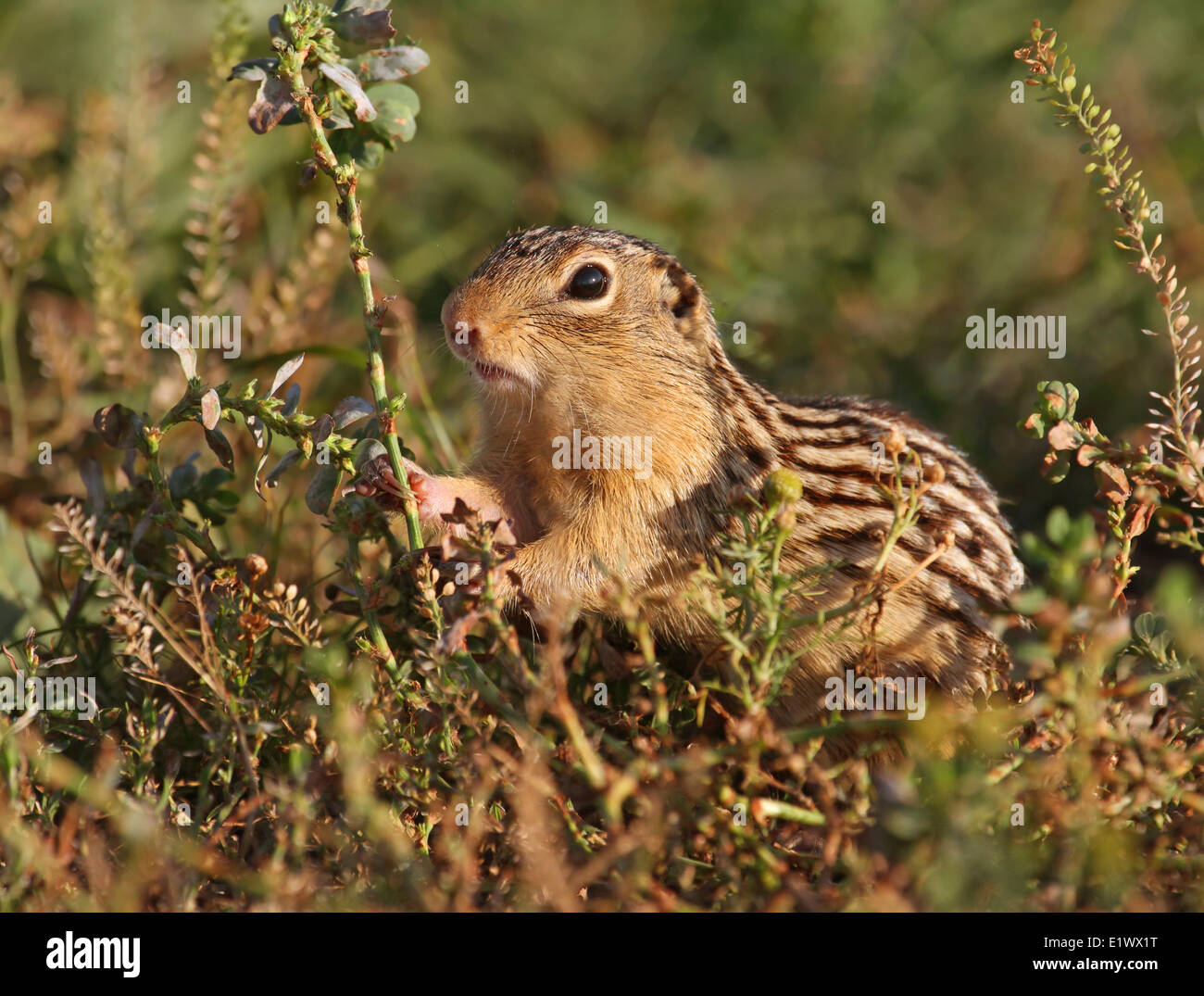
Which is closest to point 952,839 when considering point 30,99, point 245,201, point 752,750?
point 752,750

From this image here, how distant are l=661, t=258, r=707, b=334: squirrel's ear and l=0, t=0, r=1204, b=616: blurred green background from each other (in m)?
0.56

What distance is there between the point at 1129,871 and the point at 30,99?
6.46 meters

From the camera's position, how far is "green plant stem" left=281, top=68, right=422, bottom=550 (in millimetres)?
2959

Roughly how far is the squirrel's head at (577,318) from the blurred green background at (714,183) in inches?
22.7

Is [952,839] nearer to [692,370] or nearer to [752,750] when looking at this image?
[752,750]

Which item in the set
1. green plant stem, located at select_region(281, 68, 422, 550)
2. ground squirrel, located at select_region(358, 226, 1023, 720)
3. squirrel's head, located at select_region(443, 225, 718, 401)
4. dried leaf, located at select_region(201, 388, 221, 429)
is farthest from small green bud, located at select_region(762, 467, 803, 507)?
dried leaf, located at select_region(201, 388, 221, 429)

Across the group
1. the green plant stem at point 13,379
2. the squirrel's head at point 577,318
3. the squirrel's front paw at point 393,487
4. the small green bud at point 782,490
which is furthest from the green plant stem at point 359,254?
the green plant stem at point 13,379

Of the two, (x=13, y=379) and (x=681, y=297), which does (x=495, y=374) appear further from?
(x=13, y=379)

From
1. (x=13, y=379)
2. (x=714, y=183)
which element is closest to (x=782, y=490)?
(x=13, y=379)

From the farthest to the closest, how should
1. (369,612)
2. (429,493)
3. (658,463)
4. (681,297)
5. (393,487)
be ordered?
(681,297), (658,463), (429,493), (393,487), (369,612)

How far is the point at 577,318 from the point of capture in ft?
13.1

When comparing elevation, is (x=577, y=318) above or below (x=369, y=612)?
above

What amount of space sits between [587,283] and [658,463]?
0.63 metres

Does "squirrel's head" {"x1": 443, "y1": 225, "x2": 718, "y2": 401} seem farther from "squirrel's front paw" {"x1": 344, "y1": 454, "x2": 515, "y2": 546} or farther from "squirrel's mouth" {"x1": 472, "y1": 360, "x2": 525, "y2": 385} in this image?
"squirrel's front paw" {"x1": 344, "y1": 454, "x2": 515, "y2": 546}
